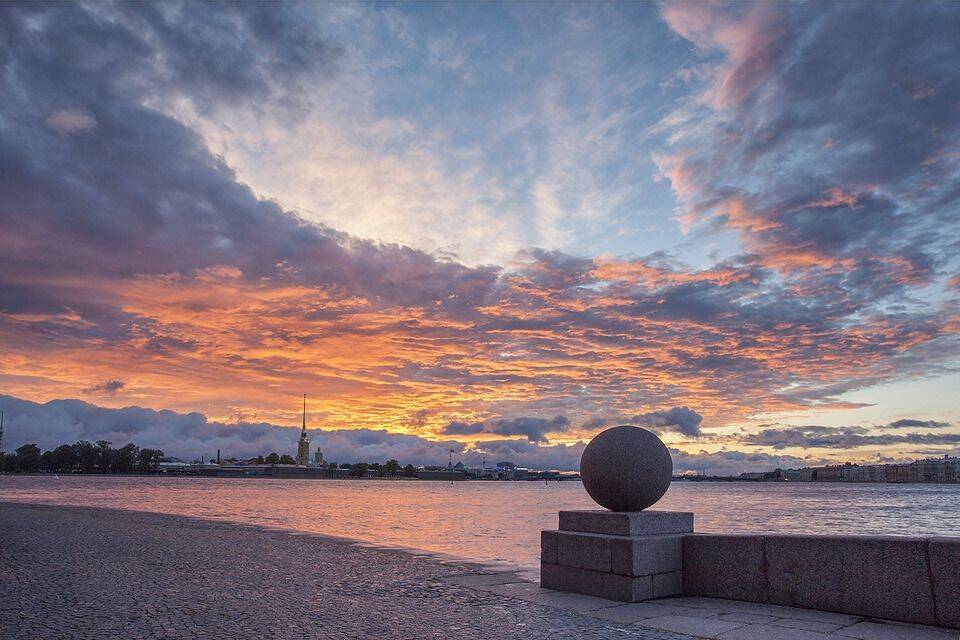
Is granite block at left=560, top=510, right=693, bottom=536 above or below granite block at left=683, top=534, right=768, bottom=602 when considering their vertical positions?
above

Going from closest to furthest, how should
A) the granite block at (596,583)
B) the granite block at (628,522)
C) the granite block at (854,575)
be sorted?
1. the granite block at (854,575)
2. the granite block at (596,583)
3. the granite block at (628,522)

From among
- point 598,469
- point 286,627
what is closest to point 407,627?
point 286,627

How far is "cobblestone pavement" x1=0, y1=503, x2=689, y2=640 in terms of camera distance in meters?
7.96

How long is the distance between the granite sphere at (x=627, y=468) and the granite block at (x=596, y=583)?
43.7 inches

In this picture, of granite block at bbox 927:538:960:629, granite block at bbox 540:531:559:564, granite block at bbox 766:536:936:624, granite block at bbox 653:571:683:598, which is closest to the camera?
granite block at bbox 927:538:960:629

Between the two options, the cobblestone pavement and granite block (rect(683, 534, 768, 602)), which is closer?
the cobblestone pavement

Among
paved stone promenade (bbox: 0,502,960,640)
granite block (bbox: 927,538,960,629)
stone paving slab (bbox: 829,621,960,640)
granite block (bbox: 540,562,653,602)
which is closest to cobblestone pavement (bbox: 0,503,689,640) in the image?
paved stone promenade (bbox: 0,502,960,640)

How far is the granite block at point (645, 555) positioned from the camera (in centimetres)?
969

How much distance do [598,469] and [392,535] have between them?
22.1 meters

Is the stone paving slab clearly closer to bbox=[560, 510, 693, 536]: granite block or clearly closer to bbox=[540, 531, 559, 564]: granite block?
bbox=[560, 510, 693, 536]: granite block

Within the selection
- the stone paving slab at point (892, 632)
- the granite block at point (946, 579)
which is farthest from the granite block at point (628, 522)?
the granite block at point (946, 579)

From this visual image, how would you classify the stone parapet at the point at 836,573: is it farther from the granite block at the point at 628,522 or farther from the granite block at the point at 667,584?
the granite block at the point at 628,522

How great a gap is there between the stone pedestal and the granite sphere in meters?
0.29

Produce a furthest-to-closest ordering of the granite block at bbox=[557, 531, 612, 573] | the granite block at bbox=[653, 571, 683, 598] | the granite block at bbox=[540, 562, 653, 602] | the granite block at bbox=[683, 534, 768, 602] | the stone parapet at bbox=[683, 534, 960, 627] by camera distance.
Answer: the granite block at bbox=[557, 531, 612, 573]
the granite block at bbox=[653, 571, 683, 598]
the granite block at bbox=[540, 562, 653, 602]
the granite block at bbox=[683, 534, 768, 602]
the stone parapet at bbox=[683, 534, 960, 627]
